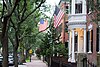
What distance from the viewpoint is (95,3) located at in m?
12.4

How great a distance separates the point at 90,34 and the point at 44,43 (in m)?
18.5

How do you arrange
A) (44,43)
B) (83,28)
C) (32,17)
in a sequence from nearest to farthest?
(83,28), (32,17), (44,43)

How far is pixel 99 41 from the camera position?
24.1m

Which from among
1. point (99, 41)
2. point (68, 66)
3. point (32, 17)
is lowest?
point (68, 66)

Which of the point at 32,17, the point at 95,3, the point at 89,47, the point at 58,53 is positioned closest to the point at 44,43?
the point at 58,53

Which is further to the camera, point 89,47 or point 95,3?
point 89,47

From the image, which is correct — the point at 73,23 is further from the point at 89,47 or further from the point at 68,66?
the point at 68,66

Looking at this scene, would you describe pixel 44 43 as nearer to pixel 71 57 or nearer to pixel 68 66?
pixel 71 57

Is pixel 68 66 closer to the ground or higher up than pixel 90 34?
closer to the ground

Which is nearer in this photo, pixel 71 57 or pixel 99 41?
pixel 99 41

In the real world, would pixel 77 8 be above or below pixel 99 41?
above

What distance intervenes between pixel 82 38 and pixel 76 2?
3.71 m

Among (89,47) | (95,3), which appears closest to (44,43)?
(89,47)

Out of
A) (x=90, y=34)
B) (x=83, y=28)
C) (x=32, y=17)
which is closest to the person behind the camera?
(x=90, y=34)
